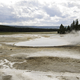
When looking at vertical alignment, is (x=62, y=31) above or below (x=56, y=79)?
above

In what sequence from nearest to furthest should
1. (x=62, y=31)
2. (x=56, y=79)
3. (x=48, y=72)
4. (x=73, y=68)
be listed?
1. (x=56, y=79)
2. (x=48, y=72)
3. (x=73, y=68)
4. (x=62, y=31)

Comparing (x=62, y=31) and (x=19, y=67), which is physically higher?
(x=62, y=31)

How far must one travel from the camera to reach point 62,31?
4709cm

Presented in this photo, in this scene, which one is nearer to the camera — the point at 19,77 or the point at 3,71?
the point at 19,77

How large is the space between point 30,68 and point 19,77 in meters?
1.34

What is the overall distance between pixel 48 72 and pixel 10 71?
3.20m

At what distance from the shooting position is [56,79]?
5602 mm

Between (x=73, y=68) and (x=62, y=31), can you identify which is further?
(x=62, y=31)

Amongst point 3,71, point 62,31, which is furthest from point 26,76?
point 62,31

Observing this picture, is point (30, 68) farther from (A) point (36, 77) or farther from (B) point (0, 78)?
(B) point (0, 78)

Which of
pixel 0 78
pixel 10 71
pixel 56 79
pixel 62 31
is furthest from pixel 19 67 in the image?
pixel 62 31

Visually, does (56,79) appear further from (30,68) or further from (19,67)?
(19,67)

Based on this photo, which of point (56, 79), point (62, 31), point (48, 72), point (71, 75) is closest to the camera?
point (56, 79)

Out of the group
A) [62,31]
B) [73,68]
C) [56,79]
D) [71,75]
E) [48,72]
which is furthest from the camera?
[62,31]
